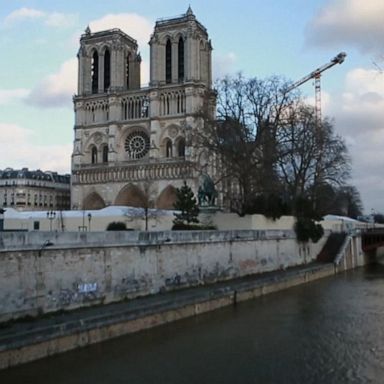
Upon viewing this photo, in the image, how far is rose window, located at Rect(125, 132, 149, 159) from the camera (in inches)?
2872

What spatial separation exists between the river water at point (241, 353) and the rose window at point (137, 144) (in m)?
52.3

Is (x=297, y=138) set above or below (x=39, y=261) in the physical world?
above

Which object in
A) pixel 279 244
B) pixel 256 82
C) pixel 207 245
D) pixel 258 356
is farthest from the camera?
pixel 256 82

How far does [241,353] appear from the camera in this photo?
14.9 m

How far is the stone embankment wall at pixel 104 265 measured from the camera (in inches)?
624

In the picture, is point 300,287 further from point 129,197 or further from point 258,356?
point 129,197

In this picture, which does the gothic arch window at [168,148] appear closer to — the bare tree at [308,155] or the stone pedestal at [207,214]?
the bare tree at [308,155]

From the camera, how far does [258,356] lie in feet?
47.7

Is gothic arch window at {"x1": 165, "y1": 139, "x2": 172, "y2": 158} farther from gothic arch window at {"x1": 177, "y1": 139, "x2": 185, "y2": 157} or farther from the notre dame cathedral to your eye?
gothic arch window at {"x1": 177, "y1": 139, "x2": 185, "y2": 157}

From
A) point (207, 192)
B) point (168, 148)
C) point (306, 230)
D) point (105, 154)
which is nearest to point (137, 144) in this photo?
point (168, 148)

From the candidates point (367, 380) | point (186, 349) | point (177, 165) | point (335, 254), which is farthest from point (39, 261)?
point (177, 165)

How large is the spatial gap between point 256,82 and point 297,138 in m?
5.34

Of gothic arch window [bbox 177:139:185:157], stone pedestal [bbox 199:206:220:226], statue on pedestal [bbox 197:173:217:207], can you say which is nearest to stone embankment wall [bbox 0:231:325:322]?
stone pedestal [bbox 199:206:220:226]

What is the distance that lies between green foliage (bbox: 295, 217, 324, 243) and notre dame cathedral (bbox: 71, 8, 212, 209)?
26833 millimetres
